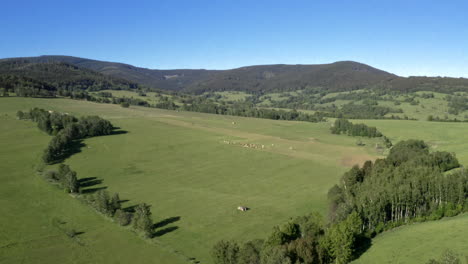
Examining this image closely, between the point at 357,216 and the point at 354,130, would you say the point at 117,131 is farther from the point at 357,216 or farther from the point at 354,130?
the point at 357,216

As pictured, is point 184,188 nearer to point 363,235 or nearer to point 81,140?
point 363,235

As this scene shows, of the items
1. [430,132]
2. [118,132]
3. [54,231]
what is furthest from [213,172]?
[430,132]

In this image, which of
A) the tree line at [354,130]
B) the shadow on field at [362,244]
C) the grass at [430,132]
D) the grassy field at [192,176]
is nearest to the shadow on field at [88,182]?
the grassy field at [192,176]

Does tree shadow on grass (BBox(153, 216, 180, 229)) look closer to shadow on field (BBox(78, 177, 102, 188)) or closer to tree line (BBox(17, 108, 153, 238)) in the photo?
tree line (BBox(17, 108, 153, 238))

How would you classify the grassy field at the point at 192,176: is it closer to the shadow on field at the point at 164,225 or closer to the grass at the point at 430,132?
the shadow on field at the point at 164,225

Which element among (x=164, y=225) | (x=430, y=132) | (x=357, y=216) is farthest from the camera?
(x=430, y=132)
